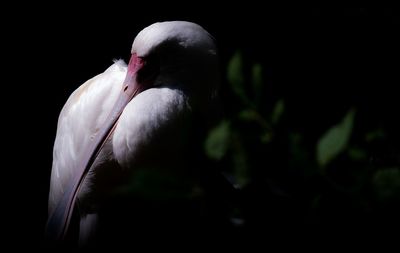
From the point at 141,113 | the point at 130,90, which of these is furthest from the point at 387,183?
the point at 130,90

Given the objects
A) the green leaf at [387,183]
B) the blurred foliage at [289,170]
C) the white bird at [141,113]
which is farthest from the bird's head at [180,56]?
the green leaf at [387,183]

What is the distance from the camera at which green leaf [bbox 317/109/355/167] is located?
76 cm

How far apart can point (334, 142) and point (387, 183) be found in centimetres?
9

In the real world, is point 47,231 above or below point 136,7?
below

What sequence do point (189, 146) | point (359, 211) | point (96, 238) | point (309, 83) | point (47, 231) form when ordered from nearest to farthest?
point (359, 211) < point (189, 146) < point (47, 231) < point (96, 238) < point (309, 83)

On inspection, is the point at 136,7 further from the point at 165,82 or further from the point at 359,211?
the point at 359,211

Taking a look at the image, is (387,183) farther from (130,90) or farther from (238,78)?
(130,90)

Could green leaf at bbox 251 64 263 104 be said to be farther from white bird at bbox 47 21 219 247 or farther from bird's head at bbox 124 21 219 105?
bird's head at bbox 124 21 219 105

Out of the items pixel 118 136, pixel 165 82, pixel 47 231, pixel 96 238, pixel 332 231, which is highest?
pixel 332 231

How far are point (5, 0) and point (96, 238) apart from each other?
182cm

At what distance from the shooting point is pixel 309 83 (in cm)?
398

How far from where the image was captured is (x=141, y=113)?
7.79 ft

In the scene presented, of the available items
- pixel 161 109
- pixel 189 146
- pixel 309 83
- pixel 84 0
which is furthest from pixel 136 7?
pixel 189 146

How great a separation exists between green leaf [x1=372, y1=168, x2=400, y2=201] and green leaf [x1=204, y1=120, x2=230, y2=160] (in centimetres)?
19
